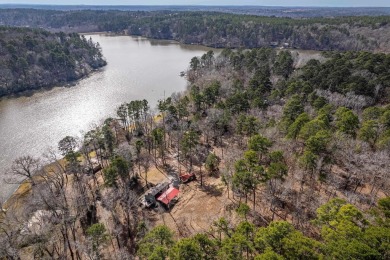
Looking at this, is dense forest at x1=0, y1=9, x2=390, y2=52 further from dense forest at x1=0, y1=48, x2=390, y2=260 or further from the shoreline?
dense forest at x1=0, y1=48, x2=390, y2=260

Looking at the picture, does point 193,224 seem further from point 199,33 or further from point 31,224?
point 199,33

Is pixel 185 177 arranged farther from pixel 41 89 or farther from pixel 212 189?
pixel 41 89

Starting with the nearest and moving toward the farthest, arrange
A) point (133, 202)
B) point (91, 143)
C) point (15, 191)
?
point (133, 202) → point (15, 191) → point (91, 143)

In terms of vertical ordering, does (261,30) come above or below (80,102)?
above

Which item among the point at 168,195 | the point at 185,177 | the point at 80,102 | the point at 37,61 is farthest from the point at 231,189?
the point at 37,61

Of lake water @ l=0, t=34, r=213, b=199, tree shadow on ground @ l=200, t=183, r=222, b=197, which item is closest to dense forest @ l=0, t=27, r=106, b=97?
lake water @ l=0, t=34, r=213, b=199

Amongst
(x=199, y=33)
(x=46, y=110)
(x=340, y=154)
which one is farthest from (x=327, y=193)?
(x=199, y=33)
